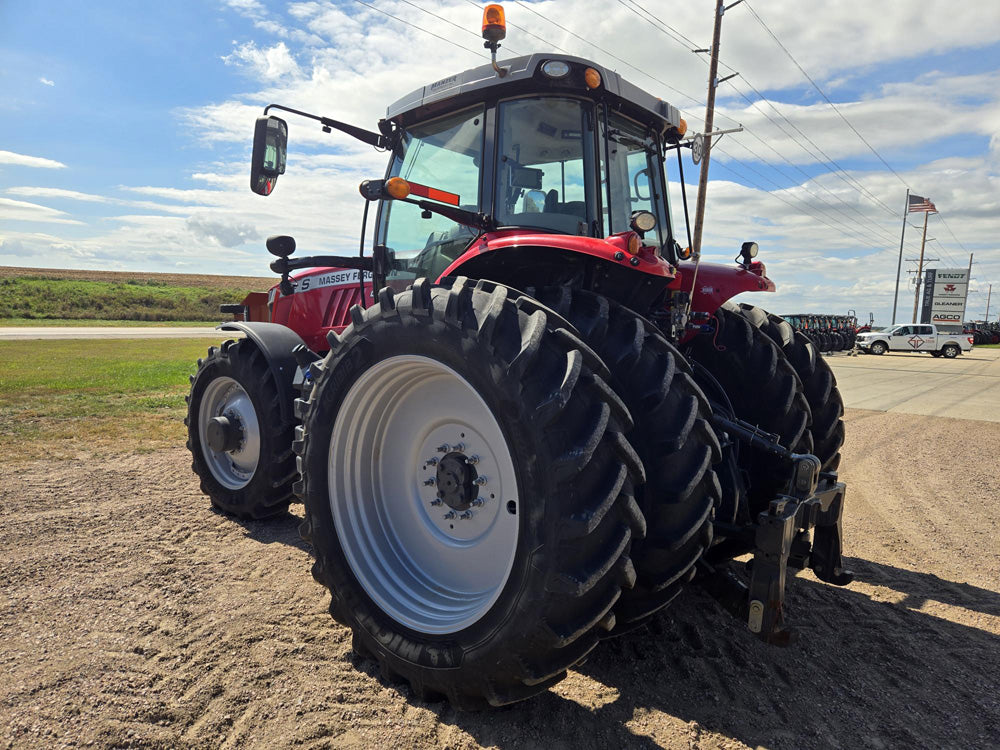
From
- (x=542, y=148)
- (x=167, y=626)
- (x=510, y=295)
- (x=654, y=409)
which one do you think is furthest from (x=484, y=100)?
(x=167, y=626)

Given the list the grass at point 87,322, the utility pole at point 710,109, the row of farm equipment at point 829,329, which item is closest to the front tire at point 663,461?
the utility pole at point 710,109

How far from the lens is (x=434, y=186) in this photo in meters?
3.58

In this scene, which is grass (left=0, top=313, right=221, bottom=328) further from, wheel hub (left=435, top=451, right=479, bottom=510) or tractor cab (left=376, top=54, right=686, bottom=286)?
wheel hub (left=435, top=451, right=479, bottom=510)

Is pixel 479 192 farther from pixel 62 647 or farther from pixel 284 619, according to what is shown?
pixel 62 647

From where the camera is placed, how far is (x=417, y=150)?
3.72 meters

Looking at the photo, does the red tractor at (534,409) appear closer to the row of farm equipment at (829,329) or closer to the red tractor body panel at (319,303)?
the red tractor body panel at (319,303)

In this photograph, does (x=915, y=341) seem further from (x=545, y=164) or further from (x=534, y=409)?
(x=534, y=409)

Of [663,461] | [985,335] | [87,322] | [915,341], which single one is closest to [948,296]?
[985,335]

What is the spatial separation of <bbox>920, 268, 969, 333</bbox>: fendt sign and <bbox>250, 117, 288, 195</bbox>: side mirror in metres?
49.6

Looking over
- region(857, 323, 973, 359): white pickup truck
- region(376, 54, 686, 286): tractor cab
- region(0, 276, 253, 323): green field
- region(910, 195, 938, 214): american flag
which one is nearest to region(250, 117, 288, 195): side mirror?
region(376, 54, 686, 286): tractor cab

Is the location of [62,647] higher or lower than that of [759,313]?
lower

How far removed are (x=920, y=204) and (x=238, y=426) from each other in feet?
155

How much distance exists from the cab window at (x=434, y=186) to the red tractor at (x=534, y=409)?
1cm

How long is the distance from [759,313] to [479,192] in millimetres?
1942
